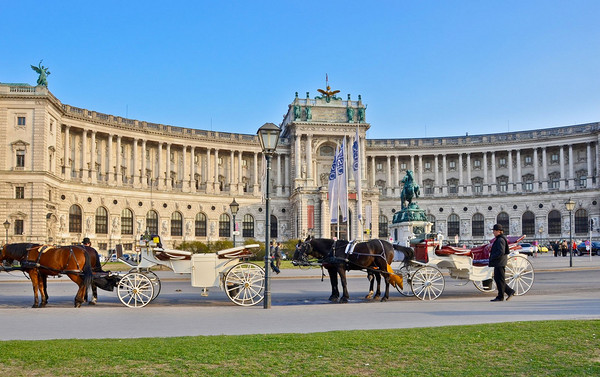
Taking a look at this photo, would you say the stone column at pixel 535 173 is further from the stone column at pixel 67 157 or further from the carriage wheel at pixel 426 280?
the carriage wheel at pixel 426 280

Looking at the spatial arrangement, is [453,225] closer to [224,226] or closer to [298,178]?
[298,178]

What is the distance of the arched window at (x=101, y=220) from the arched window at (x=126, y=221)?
7.94 ft

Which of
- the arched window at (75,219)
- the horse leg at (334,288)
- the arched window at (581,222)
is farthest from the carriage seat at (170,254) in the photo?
the arched window at (581,222)

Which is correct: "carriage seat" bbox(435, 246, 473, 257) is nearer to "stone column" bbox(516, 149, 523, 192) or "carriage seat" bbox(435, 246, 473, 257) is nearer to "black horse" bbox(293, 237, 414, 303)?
"black horse" bbox(293, 237, 414, 303)

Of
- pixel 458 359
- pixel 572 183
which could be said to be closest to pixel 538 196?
pixel 572 183

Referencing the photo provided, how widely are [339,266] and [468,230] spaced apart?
78967mm

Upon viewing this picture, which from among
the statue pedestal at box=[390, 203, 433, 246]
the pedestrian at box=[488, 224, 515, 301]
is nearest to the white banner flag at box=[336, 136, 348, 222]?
the statue pedestal at box=[390, 203, 433, 246]

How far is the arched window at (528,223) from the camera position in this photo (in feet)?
298

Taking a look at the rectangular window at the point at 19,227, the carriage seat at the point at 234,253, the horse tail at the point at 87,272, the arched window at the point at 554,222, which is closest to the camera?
the horse tail at the point at 87,272

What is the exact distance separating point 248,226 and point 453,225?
3356 cm

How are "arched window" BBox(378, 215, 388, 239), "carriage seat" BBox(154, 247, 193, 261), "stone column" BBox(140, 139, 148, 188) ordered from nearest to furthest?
"carriage seat" BBox(154, 247, 193, 261), "stone column" BBox(140, 139, 148, 188), "arched window" BBox(378, 215, 388, 239)

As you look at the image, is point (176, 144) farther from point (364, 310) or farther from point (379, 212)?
point (364, 310)

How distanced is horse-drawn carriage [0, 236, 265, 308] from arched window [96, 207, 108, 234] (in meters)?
58.8

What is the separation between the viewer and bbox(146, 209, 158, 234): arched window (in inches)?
3199
